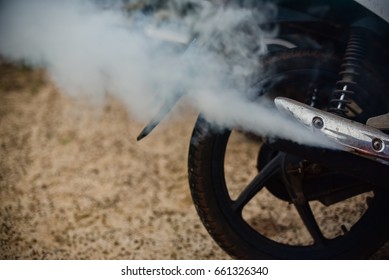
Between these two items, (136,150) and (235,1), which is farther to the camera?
(136,150)

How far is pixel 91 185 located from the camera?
2.26 meters

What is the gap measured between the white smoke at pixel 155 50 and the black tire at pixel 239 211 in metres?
0.09

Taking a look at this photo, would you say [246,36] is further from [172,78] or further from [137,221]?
[137,221]

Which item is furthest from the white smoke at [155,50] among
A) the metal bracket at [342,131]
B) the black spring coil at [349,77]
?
the black spring coil at [349,77]

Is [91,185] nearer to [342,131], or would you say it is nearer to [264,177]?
[264,177]

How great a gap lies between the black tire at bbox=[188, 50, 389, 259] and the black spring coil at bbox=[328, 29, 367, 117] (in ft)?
0.28

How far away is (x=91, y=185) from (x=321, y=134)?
129 centimetres

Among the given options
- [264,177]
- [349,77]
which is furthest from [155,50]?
[349,77]

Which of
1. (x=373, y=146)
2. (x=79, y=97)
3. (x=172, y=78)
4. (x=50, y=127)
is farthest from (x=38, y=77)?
(x=373, y=146)

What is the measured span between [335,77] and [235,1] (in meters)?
0.40

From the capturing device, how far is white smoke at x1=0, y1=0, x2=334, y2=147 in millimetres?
1472
